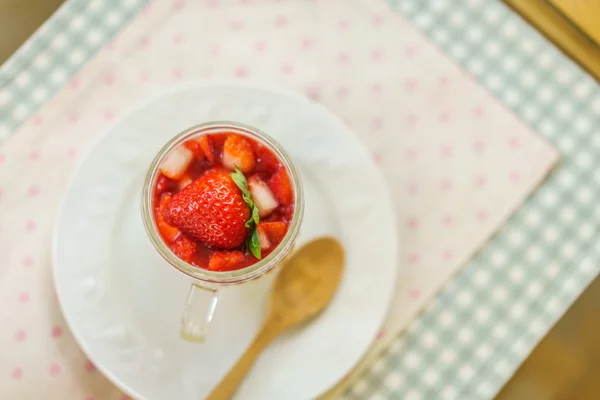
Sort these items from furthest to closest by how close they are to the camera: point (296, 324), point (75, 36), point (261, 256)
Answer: point (75, 36)
point (296, 324)
point (261, 256)

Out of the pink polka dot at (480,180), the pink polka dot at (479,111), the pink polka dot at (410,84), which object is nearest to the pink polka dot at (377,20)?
the pink polka dot at (410,84)

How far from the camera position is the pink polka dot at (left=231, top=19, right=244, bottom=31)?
1155mm

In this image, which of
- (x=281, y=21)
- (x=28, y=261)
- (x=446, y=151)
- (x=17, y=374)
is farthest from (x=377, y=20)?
(x=17, y=374)

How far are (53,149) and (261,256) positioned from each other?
1.54 ft

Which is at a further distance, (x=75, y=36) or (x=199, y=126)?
(x=75, y=36)

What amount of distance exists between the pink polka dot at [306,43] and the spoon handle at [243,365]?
0.52 m

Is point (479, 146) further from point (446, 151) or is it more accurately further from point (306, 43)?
point (306, 43)

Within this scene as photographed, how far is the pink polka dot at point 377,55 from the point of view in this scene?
116 cm

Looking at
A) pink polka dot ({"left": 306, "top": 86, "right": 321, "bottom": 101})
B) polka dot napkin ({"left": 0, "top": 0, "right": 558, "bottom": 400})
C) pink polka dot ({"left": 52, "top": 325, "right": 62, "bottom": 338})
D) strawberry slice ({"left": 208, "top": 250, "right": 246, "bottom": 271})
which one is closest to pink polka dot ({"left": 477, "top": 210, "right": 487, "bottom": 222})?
polka dot napkin ({"left": 0, "top": 0, "right": 558, "bottom": 400})

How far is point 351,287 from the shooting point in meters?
1.02

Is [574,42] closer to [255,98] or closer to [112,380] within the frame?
[255,98]

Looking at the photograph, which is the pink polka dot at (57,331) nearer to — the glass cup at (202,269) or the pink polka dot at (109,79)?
the glass cup at (202,269)

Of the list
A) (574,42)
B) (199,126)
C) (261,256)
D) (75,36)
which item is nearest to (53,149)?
(75,36)

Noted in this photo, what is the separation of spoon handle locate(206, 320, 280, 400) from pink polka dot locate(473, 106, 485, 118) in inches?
21.5
